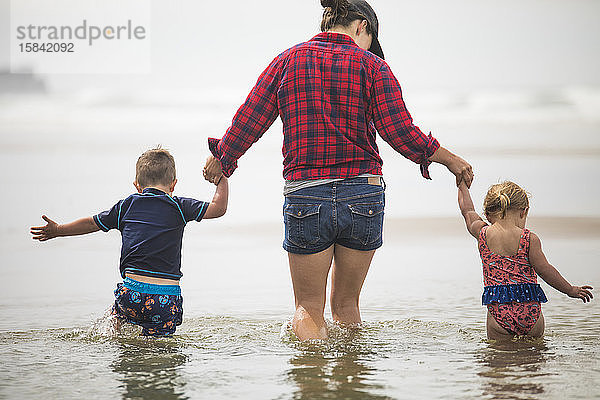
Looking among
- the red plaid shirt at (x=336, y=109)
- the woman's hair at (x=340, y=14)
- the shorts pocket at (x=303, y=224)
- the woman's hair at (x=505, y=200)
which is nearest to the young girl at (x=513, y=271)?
the woman's hair at (x=505, y=200)

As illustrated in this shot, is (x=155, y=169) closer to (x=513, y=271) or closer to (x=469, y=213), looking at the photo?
(x=469, y=213)

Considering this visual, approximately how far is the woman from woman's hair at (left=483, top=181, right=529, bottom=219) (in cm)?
11

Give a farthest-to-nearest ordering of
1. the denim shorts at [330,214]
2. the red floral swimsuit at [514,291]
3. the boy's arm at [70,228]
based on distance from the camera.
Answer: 1. the boy's arm at [70,228]
2. the red floral swimsuit at [514,291]
3. the denim shorts at [330,214]

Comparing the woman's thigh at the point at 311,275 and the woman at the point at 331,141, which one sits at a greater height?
the woman at the point at 331,141

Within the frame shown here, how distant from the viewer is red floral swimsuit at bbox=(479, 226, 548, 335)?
93.6 inches

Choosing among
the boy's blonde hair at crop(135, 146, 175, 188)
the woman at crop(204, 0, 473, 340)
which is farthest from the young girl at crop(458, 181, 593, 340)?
the boy's blonde hair at crop(135, 146, 175, 188)

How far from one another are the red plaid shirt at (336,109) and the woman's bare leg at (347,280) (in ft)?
0.86

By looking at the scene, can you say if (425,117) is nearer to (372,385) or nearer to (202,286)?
(202,286)

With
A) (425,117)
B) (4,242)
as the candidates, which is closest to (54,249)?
(4,242)

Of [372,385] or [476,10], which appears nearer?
[372,385]

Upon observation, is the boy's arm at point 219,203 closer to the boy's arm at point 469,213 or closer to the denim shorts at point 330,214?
the denim shorts at point 330,214

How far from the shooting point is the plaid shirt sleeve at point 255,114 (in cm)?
238

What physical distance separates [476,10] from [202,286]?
604 cm

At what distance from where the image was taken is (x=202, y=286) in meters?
3.79
